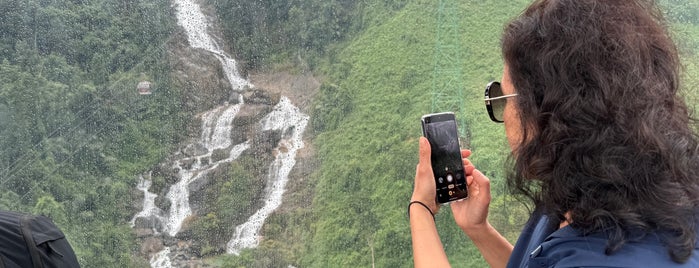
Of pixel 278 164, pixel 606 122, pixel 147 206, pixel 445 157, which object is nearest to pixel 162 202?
pixel 147 206

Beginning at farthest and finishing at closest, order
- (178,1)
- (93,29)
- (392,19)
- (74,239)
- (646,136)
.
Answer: (392,19), (178,1), (93,29), (74,239), (646,136)

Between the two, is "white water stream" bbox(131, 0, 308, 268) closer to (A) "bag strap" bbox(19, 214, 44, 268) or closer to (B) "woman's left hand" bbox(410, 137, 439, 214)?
(A) "bag strap" bbox(19, 214, 44, 268)

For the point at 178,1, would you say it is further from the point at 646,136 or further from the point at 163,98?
the point at 646,136

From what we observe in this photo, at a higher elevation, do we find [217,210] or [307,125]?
[307,125]

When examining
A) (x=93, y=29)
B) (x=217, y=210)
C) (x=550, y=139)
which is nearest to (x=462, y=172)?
(x=550, y=139)

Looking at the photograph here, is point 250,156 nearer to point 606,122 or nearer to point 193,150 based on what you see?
point 193,150

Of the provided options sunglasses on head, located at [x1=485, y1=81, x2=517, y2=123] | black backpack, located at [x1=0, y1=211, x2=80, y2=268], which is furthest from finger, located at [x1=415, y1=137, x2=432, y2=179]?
black backpack, located at [x1=0, y1=211, x2=80, y2=268]
